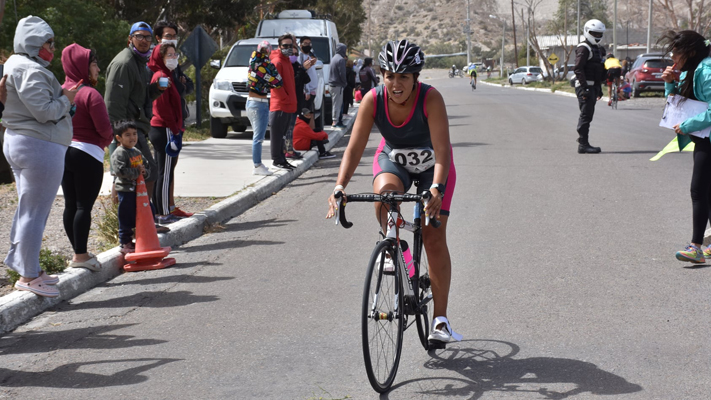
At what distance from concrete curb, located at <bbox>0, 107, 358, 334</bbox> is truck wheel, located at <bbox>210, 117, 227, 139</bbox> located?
5.04m

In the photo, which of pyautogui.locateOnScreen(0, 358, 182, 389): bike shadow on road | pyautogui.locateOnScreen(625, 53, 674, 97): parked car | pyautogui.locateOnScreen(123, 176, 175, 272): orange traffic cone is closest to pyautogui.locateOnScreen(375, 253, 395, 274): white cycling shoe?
pyautogui.locateOnScreen(0, 358, 182, 389): bike shadow on road

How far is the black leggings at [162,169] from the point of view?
8.98m

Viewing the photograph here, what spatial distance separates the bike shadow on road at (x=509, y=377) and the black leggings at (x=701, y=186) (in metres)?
2.80

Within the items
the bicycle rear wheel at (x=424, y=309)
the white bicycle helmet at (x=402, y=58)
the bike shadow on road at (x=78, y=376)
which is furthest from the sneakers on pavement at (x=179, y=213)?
the white bicycle helmet at (x=402, y=58)

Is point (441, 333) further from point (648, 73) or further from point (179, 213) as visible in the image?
point (648, 73)

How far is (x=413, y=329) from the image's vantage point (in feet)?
18.5

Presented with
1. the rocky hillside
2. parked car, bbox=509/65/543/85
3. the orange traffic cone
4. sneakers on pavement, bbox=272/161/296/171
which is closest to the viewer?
the orange traffic cone

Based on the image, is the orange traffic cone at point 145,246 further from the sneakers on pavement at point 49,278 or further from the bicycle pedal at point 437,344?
the bicycle pedal at point 437,344

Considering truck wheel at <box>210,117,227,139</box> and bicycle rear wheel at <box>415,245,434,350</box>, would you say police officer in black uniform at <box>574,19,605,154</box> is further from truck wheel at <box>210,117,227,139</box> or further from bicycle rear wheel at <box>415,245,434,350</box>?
bicycle rear wheel at <box>415,245,434,350</box>

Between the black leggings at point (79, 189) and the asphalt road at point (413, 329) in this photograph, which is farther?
the black leggings at point (79, 189)

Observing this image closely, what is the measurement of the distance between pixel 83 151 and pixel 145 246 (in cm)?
103

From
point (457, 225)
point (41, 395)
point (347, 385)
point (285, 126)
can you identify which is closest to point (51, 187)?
point (41, 395)

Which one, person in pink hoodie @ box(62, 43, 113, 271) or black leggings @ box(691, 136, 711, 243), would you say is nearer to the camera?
person in pink hoodie @ box(62, 43, 113, 271)

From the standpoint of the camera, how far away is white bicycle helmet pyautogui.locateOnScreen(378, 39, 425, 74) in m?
4.50
